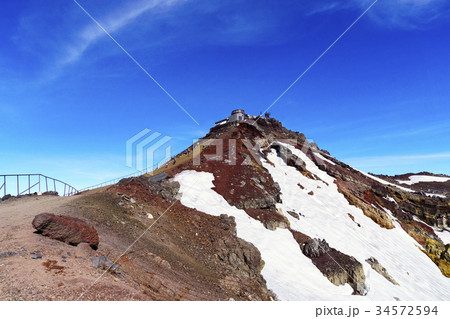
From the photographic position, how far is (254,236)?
25344 mm

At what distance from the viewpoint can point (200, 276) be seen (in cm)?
1580

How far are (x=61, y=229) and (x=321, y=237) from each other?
87.9 feet

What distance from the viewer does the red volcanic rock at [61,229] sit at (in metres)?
11.2

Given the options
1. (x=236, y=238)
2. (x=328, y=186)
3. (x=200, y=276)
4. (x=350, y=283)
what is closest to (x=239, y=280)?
(x=200, y=276)

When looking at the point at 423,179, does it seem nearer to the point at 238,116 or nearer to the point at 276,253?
the point at 238,116

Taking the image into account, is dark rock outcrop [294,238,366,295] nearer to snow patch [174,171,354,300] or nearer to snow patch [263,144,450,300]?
snow patch [174,171,354,300]

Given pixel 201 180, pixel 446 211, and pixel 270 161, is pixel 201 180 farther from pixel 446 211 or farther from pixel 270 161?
pixel 446 211

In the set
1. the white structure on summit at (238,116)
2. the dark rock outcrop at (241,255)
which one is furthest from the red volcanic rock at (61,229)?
the white structure on summit at (238,116)

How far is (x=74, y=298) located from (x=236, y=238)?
16.5 m

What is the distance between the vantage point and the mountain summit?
15188 mm

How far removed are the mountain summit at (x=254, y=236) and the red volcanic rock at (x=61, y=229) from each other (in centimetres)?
41

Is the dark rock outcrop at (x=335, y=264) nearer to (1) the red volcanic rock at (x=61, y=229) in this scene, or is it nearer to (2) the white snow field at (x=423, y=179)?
(1) the red volcanic rock at (x=61, y=229)

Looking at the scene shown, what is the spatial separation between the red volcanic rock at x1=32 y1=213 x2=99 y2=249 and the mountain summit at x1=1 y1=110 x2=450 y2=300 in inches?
16.3

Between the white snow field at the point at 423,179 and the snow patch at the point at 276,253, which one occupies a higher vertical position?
the white snow field at the point at 423,179
